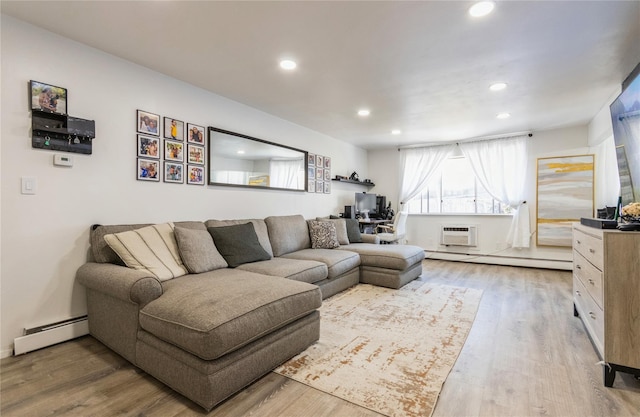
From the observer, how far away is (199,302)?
5.47 feet

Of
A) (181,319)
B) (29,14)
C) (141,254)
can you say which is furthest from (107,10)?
(181,319)

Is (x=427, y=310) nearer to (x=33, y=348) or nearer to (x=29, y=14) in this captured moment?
(x=33, y=348)

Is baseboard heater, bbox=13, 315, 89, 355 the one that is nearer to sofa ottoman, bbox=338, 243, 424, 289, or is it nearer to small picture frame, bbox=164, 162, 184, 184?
small picture frame, bbox=164, 162, 184, 184

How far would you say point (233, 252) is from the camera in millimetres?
2840

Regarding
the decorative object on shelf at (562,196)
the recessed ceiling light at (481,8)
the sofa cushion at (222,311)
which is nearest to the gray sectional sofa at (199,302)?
the sofa cushion at (222,311)

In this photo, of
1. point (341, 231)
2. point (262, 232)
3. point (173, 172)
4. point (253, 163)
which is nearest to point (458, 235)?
point (341, 231)

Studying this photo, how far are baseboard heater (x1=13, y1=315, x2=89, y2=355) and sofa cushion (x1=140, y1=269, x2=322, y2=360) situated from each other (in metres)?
0.95

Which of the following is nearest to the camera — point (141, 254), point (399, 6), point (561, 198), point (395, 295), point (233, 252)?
point (399, 6)

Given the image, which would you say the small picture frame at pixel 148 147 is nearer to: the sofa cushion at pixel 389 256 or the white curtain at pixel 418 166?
the sofa cushion at pixel 389 256

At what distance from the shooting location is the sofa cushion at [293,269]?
8.95 ft

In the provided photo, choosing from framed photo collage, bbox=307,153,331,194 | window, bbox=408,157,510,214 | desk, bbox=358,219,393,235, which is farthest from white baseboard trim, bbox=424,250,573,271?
framed photo collage, bbox=307,153,331,194

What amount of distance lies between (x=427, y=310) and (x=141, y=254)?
2.66 meters

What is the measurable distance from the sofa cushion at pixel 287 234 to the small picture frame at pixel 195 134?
1.23 meters

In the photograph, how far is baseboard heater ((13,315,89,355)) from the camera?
2.08m
